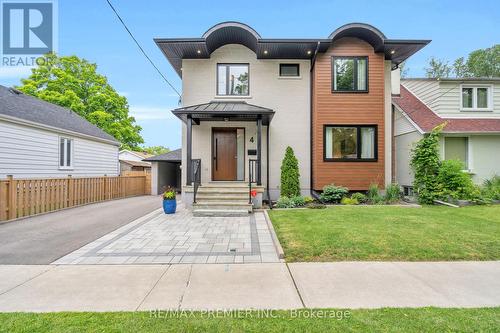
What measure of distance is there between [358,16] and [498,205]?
39.1ft

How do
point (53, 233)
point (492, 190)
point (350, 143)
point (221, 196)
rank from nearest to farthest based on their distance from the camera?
point (53, 233)
point (221, 196)
point (492, 190)
point (350, 143)

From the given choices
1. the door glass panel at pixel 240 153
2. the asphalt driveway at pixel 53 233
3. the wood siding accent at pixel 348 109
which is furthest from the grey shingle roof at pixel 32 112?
the wood siding accent at pixel 348 109

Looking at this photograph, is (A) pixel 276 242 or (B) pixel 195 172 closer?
(A) pixel 276 242

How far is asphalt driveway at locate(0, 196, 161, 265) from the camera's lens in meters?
4.46

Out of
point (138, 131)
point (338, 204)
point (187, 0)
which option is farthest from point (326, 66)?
point (138, 131)

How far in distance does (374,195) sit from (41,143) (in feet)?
48.6

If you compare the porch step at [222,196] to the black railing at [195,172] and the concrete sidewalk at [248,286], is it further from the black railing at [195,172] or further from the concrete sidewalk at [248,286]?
the concrete sidewalk at [248,286]

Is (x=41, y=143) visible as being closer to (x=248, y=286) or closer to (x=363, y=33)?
(x=248, y=286)

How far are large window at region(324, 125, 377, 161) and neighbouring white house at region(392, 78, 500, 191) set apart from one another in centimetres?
206

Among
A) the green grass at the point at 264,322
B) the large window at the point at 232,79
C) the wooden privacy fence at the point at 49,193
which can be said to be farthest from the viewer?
the large window at the point at 232,79

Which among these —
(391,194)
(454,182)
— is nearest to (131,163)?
(391,194)

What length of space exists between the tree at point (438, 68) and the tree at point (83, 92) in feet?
118

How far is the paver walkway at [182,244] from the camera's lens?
14.0ft

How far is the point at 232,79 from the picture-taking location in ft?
34.8
